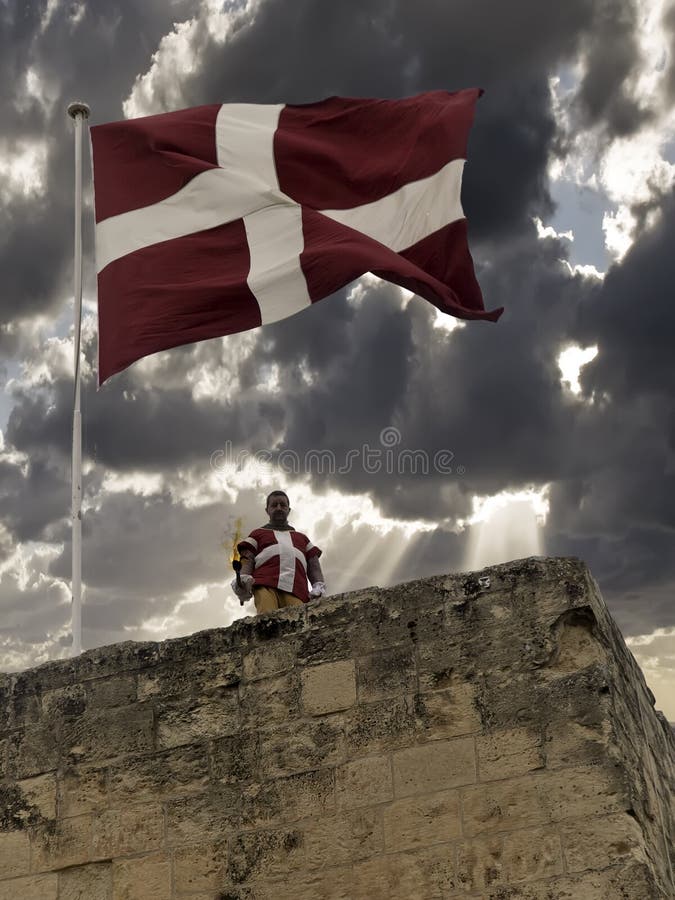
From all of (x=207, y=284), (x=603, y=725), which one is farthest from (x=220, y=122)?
(x=603, y=725)

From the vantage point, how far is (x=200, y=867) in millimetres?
5281

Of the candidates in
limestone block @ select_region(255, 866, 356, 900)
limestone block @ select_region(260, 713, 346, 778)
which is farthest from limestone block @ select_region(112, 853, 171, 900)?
limestone block @ select_region(260, 713, 346, 778)

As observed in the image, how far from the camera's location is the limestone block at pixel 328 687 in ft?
17.6

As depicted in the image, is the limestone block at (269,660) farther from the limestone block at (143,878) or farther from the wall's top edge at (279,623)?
the limestone block at (143,878)

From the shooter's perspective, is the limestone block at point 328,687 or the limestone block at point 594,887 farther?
the limestone block at point 328,687

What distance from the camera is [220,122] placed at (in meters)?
8.37

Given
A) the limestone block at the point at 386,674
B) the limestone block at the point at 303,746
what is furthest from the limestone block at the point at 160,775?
the limestone block at the point at 386,674

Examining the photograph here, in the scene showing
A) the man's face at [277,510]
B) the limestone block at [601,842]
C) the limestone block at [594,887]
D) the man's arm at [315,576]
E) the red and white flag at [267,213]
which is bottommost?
the limestone block at [594,887]

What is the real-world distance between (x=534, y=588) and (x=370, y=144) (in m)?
4.42

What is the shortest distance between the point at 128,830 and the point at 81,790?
0.35 meters

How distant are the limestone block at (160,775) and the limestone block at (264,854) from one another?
0.34 metres

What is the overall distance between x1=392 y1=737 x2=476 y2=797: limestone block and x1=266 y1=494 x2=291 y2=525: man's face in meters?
1.95

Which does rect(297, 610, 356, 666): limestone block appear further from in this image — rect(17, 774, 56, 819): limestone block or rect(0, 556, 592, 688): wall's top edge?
rect(17, 774, 56, 819): limestone block

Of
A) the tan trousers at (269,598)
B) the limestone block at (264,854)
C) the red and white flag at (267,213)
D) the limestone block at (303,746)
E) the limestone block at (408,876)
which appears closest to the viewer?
the limestone block at (408,876)
